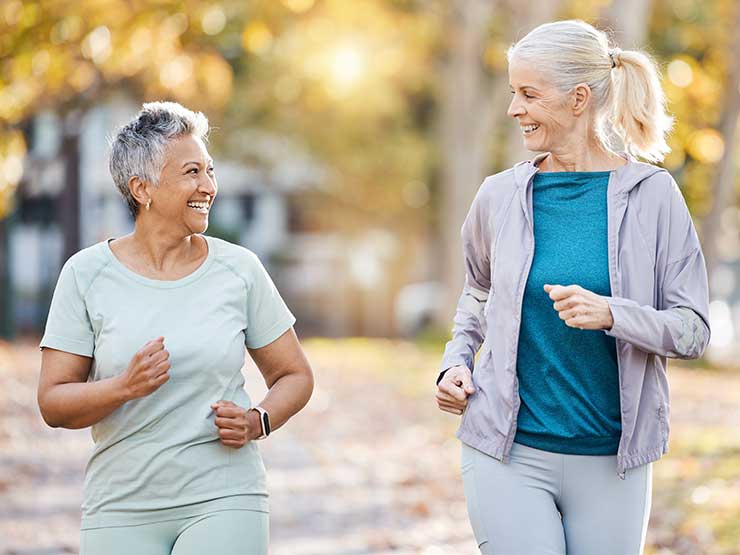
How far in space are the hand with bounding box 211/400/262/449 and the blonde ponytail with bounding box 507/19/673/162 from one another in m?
1.33

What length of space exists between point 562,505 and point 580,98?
3.96 ft

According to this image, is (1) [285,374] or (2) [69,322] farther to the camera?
(1) [285,374]

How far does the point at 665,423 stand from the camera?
3898mm

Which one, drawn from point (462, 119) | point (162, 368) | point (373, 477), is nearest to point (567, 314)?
point (162, 368)

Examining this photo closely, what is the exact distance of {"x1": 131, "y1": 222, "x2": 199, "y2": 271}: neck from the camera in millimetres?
4027

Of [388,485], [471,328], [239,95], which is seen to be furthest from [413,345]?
[471,328]

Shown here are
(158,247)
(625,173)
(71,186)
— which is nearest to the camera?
(625,173)

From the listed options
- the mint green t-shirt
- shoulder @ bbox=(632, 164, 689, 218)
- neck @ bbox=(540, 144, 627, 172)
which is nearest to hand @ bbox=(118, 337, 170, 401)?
the mint green t-shirt

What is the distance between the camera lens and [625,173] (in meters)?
3.92

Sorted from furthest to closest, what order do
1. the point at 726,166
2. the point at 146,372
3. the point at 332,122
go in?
the point at 332,122, the point at 726,166, the point at 146,372

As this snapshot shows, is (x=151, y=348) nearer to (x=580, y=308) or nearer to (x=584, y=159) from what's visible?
(x=580, y=308)

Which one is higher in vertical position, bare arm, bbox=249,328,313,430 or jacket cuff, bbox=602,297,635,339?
jacket cuff, bbox=602,297,635,339

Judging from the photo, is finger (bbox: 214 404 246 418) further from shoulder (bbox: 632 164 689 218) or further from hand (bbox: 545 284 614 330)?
shoulder (bbox: 632 164 689 218)

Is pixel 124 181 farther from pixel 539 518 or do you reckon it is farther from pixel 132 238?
pixel 539 518
